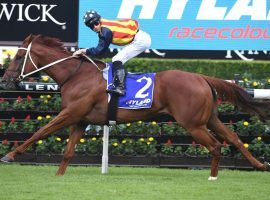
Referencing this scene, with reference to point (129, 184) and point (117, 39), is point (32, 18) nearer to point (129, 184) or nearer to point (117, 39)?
point (117, 39)

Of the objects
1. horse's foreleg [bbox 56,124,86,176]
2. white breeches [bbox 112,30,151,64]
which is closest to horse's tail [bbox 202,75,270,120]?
white breeches [bbox 112,30,151,64]

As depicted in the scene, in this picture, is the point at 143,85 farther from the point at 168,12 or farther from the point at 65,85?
the point at 168,12

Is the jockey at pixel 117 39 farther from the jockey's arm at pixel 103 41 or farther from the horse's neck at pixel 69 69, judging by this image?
the horse's neck at pixel 69 69

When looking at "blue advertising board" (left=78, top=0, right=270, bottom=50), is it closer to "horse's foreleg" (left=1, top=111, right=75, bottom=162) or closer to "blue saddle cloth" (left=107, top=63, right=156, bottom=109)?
"blue saddle cloth" (left=107, top=63, right=156, bottom=109)

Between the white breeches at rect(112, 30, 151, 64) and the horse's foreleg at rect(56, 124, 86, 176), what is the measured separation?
3.20ft

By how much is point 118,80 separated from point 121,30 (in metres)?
0.64

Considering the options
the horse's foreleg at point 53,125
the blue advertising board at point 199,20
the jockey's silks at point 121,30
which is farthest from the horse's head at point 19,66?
the blue advertising board at point 199,20

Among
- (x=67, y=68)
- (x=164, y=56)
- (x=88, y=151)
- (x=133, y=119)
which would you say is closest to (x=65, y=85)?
(x=67, y=68)

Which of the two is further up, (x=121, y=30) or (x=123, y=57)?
(x=121, y=30)

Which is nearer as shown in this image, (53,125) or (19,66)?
(53,125)

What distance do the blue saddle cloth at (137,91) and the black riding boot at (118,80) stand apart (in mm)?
73

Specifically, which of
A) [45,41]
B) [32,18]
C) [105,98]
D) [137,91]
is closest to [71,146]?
[105,98]

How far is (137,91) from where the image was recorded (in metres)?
9.87

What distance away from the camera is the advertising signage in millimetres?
14695
